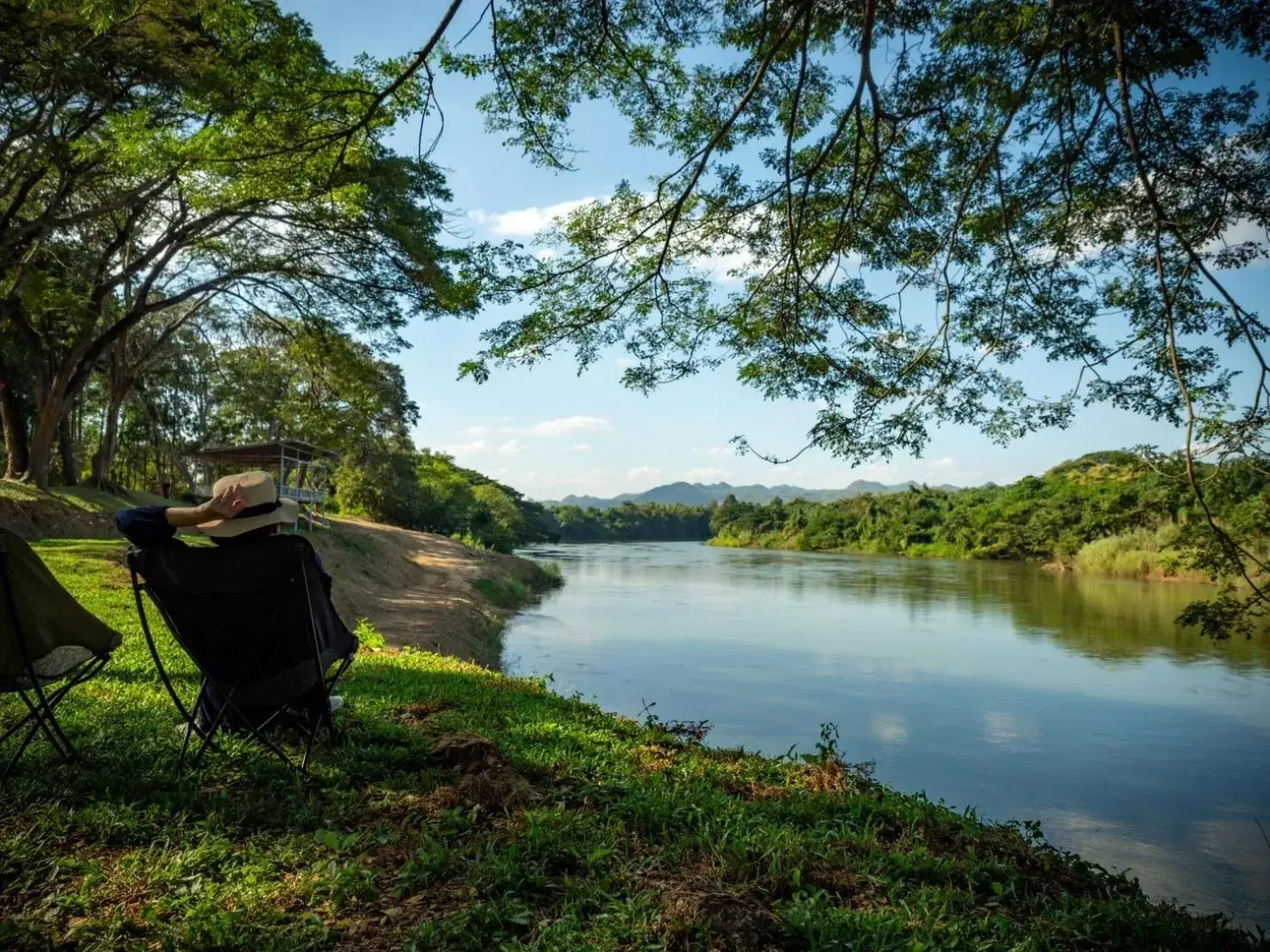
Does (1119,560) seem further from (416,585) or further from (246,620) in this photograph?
(246,620)

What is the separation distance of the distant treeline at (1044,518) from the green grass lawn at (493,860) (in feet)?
9.05

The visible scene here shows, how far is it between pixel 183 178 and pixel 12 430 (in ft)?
26.7

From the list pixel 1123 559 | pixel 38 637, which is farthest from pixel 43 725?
pixel 1123 559

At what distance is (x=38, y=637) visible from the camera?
269 cm

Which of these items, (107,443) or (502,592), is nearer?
(107,443)

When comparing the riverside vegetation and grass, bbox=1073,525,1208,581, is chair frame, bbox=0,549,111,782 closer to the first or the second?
the riverside vegetation

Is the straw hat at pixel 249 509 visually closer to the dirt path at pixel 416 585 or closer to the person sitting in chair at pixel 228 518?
the person sitting in chair at pixel 228 518

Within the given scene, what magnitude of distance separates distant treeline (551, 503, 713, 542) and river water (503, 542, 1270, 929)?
55857 mm

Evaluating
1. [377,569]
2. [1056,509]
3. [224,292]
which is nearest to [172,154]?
[224,292]

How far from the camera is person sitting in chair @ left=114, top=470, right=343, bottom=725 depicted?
2738mm

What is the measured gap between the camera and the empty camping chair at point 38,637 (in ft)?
8.57

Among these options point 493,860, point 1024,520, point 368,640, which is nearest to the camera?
point 493,860

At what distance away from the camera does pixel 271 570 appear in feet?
9.07

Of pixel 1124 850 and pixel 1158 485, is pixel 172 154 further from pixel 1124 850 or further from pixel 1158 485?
pixel 1124 850
